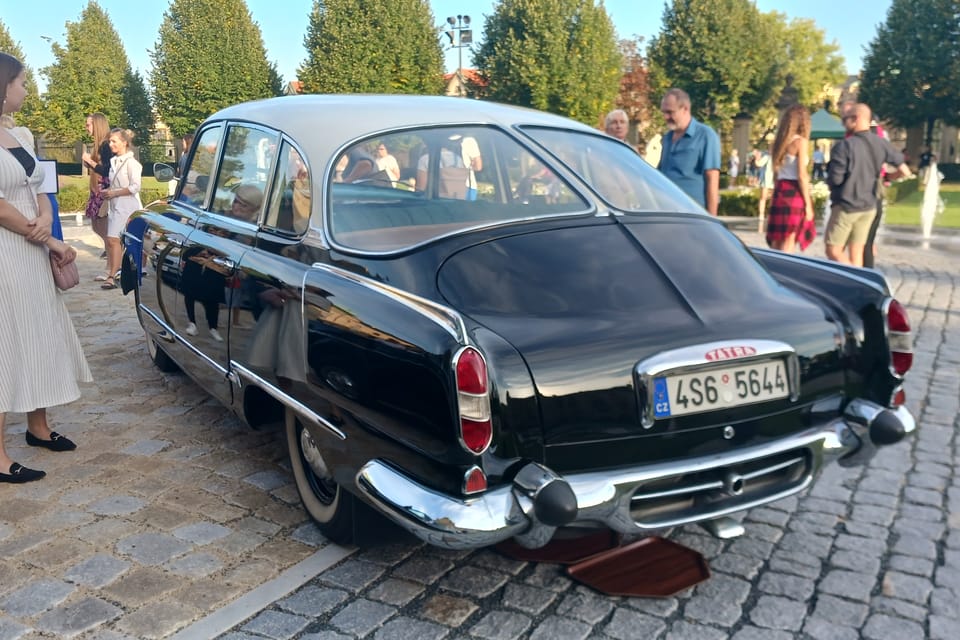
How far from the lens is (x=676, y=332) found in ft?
9.63

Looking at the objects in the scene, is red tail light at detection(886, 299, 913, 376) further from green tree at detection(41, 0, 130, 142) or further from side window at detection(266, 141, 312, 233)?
green tree at detection(41, 0, 130, 142)

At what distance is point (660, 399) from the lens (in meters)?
2.84

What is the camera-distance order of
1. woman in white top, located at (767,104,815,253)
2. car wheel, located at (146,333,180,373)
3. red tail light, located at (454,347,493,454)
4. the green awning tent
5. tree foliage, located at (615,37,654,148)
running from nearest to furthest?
1. red tail light, located at (454,347,493,454)
2. car wheel, located at (146,333,180,373)
3. woman in white top, located at (767,104,815,253)
4. the green awning tent
5. tree foliage, located at (615,37,654,148)

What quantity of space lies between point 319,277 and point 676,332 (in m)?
1.34

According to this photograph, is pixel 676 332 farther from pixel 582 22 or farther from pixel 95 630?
pixel 582 22

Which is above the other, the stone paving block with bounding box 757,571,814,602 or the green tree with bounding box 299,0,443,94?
the green tree with bounding box 299,0,443,94

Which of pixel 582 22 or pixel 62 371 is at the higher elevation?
pixel 582 22

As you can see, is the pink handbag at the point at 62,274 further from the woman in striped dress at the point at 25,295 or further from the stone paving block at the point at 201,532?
the stone paving block at the point at 201,532

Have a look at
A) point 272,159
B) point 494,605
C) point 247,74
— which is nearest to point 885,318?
point 494,605

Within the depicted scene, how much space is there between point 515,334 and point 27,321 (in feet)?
9.23

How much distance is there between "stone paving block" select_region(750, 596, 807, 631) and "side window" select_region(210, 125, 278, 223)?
8.87 ft

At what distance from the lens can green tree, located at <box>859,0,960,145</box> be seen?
153 ft

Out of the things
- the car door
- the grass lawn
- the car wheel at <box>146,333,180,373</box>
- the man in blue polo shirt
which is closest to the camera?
the car door

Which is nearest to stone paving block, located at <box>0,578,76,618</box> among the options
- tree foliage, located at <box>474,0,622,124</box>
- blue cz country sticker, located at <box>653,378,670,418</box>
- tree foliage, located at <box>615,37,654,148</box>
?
blue cz country sticker, located at <box>653,378,670,418</box>
